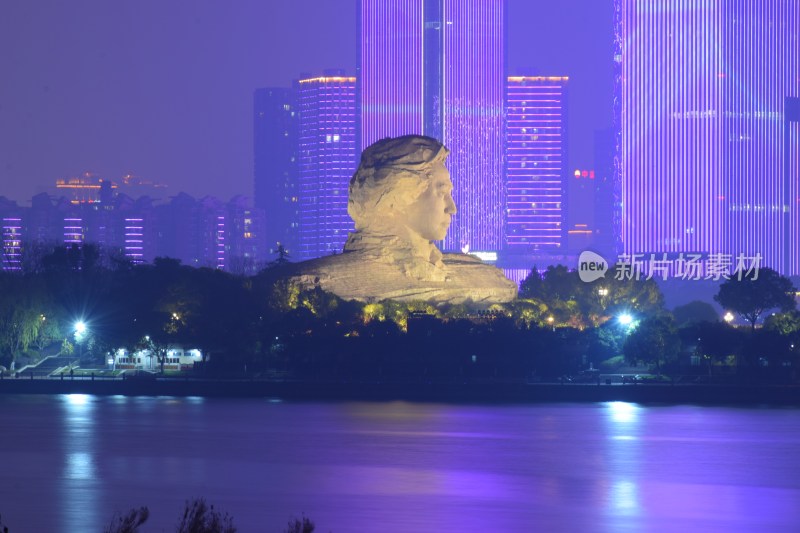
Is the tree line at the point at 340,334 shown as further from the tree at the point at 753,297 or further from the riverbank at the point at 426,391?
the tree at the point at 753,297

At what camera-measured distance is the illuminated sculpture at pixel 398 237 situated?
95188 mm

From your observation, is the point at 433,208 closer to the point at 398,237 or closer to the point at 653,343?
the point at 398,237

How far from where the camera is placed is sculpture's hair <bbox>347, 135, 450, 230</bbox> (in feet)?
311

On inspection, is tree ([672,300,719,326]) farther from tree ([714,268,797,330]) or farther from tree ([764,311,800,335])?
tree ([764,311,800,335])

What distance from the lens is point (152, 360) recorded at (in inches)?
3932

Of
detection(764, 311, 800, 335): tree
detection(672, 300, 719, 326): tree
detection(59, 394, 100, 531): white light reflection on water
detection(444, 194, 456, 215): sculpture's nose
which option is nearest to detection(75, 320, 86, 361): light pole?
detection(59, 394, 100, 531): white light reflection on water

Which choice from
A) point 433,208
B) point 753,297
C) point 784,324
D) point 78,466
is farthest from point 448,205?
point 78,466

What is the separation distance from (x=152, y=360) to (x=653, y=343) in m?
27.9

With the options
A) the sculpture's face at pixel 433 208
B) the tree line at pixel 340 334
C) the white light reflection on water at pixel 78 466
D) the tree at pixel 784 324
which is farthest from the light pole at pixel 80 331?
the tree at pixel 784 324

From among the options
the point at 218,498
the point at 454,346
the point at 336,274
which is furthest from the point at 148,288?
the point at 218,498

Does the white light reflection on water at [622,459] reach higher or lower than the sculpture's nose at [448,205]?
lower

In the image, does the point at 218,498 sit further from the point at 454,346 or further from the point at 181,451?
the point at 454,346

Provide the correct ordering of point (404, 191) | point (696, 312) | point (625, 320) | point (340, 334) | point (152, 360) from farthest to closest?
point (696, 312) → point (625, 320) → point (152, 360) → point (404, 191) → point (340, 334)

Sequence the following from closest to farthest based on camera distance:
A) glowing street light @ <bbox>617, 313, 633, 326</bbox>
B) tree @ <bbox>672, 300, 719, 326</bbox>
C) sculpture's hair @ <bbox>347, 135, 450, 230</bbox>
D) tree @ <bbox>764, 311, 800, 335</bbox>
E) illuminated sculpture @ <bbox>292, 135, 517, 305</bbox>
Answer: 1. tree @ <bbox>764, 311, 800, 335</bbox>
2. sculpture's hair @ <bbox>347, 135, 450, 230</bbox>
3. illuminated sculpture @ <bbox>292, 135, 517, 305</bbox>
4. glowing street light @ <bbox>617, 313, 633, 326</bbox>
5. tree @ <bbox>672, 300, 719, 326</bbox>
